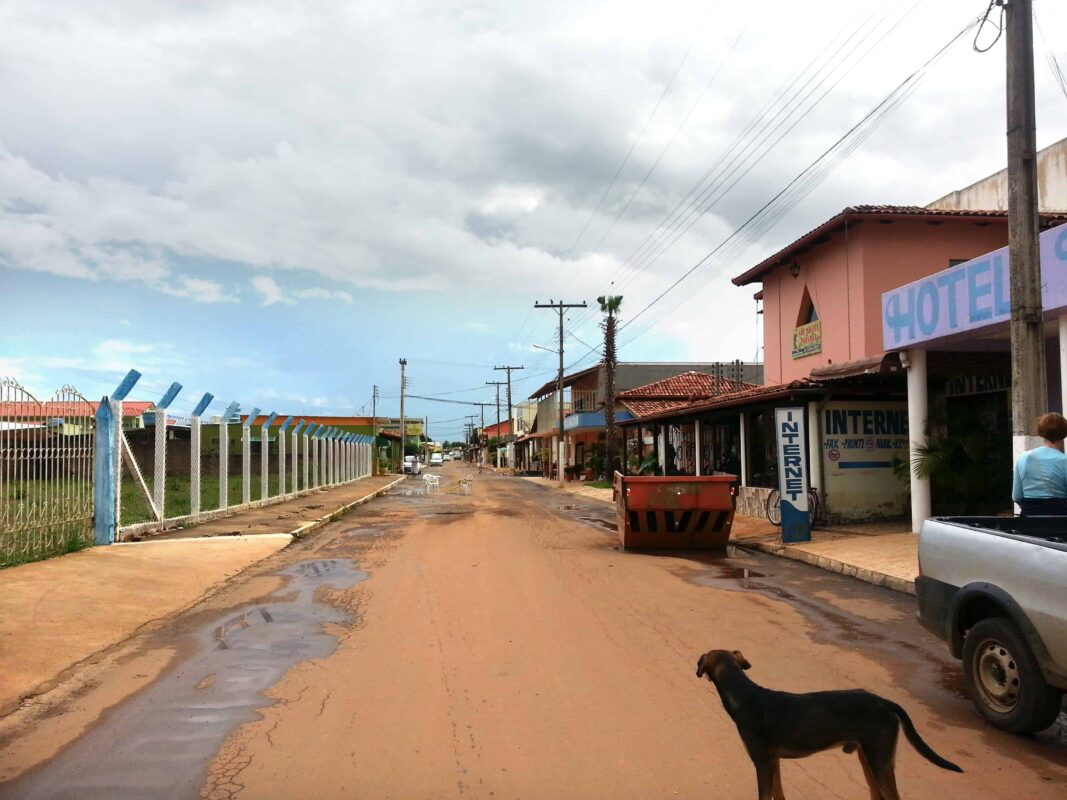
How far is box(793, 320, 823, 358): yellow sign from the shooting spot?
21.0m

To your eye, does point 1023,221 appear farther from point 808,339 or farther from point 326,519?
point 326,519

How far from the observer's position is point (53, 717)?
5207 mm

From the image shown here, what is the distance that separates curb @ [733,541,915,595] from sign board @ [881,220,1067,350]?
3.47 meters

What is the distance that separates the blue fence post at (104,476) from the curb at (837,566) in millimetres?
10606

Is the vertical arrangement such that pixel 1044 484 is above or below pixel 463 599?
above

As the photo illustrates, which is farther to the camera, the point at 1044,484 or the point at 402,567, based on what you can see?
the point at 402,567

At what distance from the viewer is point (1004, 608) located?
15.8ft

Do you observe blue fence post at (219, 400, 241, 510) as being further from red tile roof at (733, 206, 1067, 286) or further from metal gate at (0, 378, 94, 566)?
red tile roof at (733, 206, 1067, 286)

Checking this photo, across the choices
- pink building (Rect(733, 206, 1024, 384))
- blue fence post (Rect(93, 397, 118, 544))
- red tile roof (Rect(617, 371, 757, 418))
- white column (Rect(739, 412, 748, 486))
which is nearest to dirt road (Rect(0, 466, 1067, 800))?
blue fence post (Rect(93, 397, 118, 544))

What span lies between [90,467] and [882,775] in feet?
39.0

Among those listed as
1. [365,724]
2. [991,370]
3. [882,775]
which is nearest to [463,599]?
[365,724]

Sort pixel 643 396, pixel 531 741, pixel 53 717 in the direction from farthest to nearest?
pixel 643 396 < pixel 53 717 < pixel 531 741

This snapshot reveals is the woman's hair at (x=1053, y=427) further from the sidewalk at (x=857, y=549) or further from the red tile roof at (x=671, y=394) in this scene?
the red tile roof at (x=671, y=394)

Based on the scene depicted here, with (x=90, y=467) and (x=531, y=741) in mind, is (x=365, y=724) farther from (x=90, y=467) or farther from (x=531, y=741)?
(x=90, y=467)
